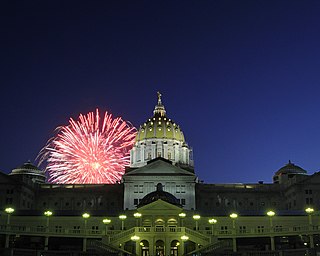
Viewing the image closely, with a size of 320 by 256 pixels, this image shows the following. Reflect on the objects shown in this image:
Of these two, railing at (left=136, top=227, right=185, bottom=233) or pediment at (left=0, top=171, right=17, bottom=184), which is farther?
pediment at (left=0, top=171, right=17, bottom=184)

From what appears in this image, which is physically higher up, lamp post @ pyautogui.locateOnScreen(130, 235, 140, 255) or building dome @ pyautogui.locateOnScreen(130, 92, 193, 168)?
building dome @ pyautogui.locateOnScreen(130, 92, 193, 168)

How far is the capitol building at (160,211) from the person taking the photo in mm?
84500

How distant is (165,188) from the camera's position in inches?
5251

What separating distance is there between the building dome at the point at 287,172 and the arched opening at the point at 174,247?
69748 mm

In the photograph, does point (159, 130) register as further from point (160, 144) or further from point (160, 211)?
point (160, 211)

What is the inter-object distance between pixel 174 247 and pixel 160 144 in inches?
3052

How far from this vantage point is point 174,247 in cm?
8875

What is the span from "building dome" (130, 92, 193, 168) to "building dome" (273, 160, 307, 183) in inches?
1171

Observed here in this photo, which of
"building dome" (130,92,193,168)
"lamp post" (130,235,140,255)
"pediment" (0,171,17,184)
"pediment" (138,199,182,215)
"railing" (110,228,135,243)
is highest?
"building dome" (130,92,193,168)

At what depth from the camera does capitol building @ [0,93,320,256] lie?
3327 inches

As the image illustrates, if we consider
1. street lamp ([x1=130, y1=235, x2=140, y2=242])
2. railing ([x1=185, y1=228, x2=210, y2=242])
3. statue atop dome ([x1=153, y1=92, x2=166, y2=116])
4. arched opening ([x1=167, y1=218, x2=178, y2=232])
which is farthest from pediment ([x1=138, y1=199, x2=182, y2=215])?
statue atop dome ([x1=153, y1=92, x2=166, y2=116])

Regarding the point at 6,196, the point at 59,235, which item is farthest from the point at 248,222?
the point at 6,196

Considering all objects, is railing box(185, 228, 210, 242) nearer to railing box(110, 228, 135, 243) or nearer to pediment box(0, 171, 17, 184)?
railing box(110, 228, 135, 243)

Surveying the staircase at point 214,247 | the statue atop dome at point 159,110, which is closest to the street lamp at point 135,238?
the staircase at point 214,247
